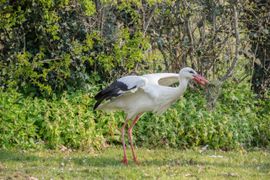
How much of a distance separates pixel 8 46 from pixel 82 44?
1.41 m

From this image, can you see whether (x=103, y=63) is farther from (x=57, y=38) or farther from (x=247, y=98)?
(x=247, y=98)

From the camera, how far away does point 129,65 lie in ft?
40.9

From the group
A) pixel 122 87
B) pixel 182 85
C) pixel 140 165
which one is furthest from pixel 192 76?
pixel 140 165

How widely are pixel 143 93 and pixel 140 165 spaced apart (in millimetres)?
1141

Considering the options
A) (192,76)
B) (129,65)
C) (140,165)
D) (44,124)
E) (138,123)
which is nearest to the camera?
(140,165)

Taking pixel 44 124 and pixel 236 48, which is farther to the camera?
pixel 236 48

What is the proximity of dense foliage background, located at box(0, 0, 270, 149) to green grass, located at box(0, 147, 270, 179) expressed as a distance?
1.60 feet


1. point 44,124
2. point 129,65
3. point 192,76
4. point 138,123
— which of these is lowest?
point 138,123

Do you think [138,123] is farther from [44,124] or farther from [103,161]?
[103,161]

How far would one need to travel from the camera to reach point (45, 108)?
1134cm

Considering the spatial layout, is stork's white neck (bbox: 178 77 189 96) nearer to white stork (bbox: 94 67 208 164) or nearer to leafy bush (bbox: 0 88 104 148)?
white stork (bbox: 94 67 208 164)

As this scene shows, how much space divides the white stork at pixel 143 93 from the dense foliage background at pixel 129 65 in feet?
4.04

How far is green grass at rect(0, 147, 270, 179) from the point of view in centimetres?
882

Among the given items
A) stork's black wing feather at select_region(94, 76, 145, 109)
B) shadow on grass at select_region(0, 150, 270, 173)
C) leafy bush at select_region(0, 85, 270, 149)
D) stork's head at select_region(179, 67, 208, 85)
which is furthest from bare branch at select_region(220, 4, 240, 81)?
stork's black wing feather at select_region(94, 76, 145, 109)
